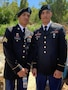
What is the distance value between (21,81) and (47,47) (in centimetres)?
64

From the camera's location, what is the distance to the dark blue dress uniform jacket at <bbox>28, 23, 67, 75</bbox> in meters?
4.13

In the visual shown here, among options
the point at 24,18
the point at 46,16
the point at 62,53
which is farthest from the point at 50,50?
the point at 24,18

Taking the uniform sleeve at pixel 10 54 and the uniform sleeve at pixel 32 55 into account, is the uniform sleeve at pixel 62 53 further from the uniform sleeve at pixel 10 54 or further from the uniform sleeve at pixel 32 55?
the uniform sleeve at pixel 10 54

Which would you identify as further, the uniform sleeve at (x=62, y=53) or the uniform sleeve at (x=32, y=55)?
the uniform sleeve at (x=32, y=55)

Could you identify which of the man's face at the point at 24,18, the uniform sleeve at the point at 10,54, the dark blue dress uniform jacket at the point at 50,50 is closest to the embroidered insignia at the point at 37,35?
the dark blue dress uniform jacket at the point at 50,50

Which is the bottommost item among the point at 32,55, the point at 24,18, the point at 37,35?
the point at 32,55

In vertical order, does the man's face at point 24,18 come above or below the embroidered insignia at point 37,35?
above

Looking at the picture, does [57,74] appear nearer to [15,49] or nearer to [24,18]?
[15,49]

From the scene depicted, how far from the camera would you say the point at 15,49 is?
430 cm

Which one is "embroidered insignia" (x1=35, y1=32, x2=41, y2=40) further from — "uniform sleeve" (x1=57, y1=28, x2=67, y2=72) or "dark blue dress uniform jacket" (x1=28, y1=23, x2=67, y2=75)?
"uniform sleeve" (x1=57, y1=28, x2=67, y2=72)

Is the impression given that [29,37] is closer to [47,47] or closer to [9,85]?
[47,47]

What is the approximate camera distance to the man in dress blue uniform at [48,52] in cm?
414

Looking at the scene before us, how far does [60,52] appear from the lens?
163 inches

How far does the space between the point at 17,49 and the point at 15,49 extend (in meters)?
0.03
